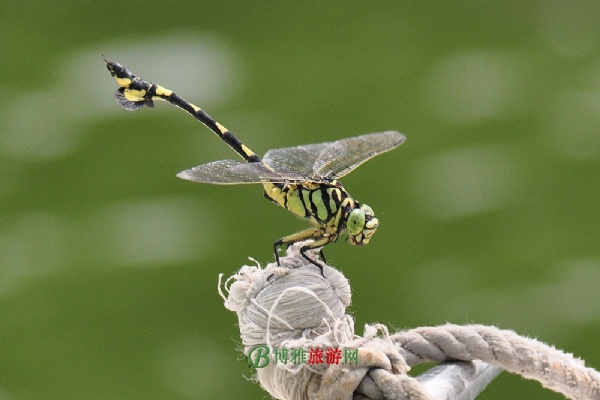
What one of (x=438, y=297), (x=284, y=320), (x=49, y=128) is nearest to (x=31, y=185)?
(x=49, y=128)

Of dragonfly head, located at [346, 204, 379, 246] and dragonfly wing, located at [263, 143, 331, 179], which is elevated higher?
dragonfly wing, located at [263, 143, 331, 179]

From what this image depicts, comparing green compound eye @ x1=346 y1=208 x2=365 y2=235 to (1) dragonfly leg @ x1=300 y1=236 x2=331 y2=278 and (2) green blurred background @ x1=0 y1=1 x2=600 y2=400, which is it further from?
(2) green blurred background @ x1=0 y1=1 x2=600 y2=400

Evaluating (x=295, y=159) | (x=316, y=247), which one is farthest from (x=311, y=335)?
(x=295, y=159)

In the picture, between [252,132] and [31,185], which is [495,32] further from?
[31,185]

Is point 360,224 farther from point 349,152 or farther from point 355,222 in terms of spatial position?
point 349,152

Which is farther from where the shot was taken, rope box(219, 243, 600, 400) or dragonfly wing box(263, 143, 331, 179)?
dragonfly wing box(263, 143, 331, 179)

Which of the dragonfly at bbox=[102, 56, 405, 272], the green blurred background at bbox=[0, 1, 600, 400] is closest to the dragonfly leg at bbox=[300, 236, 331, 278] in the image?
the dragonfly at bbox=[102, 56, 405, 272]
